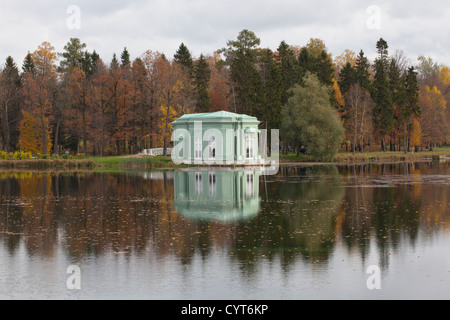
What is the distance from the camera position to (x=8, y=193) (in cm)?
3056

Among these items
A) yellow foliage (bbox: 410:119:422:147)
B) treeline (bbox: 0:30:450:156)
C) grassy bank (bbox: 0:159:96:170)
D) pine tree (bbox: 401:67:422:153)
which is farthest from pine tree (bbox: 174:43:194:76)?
yellow foliage (bbox: 410:119:422:147)

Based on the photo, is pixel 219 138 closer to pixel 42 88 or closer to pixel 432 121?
pixel 42 88

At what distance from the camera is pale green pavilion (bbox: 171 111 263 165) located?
5491 centimetres

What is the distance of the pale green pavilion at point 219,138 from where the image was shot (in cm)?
5491

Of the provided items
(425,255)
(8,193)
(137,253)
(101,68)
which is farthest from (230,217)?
(101,68)

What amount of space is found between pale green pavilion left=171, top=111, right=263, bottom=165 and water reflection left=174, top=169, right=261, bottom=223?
15.0 metres

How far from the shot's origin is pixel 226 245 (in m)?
15.5

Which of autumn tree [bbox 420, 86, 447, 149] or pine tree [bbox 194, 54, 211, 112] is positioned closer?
pine tree [bbox 194, 54, 211, 112]

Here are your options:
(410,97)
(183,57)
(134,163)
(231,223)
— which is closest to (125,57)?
(183,57)

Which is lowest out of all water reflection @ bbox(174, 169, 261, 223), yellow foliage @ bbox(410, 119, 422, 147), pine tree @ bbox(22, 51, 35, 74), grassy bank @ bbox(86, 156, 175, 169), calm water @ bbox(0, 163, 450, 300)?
calm water @ bbox(0, 163, 450, 300)

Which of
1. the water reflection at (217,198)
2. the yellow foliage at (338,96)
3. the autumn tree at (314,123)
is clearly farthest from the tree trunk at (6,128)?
the yellow foliage at (338,96)

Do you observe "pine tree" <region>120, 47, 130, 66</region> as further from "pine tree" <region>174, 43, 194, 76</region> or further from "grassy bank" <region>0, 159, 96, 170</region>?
"grassy bank" <region>0, 159, 96, 170</region>
